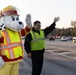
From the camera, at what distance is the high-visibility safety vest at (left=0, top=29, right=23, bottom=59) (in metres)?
5.66

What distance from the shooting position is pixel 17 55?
5.73 m

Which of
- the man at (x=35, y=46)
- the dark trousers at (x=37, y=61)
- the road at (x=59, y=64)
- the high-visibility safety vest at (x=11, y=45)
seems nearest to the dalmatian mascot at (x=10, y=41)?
the high-visibility safety vest at (x=11, y=45)

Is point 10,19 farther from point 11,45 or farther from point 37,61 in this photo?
point 37,61

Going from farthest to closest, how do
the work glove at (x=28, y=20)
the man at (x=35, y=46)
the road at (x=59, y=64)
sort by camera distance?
1. the road at (x=59, y=64)
2. the man at (x=35, y=46)
3. the work glove at (x=28, y=20)

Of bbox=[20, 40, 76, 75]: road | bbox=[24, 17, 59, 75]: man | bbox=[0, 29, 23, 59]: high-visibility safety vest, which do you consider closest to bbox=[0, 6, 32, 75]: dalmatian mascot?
bbox=[0, 29, 23, 59]: high-visibility safety vest

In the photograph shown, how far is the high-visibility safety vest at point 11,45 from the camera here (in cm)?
566

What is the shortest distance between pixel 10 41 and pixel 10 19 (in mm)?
424

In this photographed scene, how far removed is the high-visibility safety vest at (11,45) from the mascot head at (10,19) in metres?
0.12

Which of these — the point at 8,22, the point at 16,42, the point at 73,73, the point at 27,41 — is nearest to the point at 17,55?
the point at 16,42

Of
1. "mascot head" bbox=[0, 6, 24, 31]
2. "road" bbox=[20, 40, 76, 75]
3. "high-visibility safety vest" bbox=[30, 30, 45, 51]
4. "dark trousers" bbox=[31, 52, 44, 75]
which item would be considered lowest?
"road" bbox=[20, 40, 76, 75]

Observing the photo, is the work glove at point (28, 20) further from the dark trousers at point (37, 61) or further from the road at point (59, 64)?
the road at point (59, 64)

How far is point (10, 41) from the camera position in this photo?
5707 mm

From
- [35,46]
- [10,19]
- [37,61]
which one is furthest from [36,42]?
[10,19]

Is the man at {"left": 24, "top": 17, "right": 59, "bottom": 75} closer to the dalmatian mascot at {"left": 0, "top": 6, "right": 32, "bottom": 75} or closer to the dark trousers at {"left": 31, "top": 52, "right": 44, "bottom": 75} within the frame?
the dark trousers at {"left": 31, "top": 52, "right": 44, "bottom": 75}
